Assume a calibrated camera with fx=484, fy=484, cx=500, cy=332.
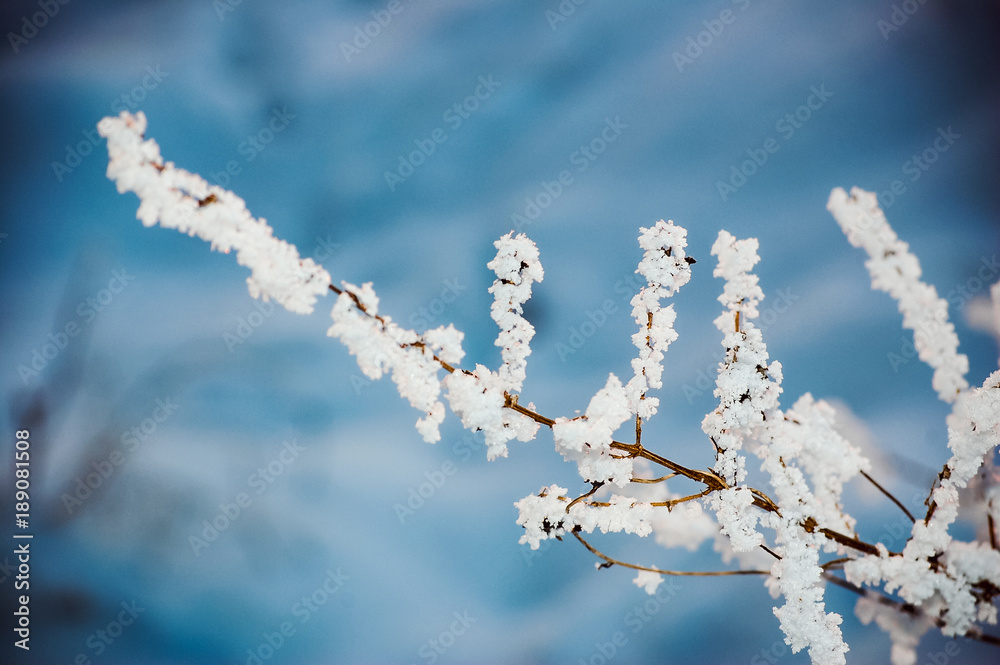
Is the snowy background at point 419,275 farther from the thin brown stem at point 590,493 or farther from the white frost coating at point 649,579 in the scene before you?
the thin brown stem at point 590,493

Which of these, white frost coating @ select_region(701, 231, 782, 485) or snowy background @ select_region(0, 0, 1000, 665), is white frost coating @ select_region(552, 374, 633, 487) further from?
snowy background @ select_region(0, 0, 1000, 665)

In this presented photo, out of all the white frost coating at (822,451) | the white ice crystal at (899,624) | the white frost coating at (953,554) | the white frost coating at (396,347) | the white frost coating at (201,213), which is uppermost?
the white frost coating at (201,213)

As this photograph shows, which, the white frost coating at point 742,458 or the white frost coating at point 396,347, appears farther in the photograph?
the white frost coating at point 742,458

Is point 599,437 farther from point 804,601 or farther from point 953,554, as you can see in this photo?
point 953,554

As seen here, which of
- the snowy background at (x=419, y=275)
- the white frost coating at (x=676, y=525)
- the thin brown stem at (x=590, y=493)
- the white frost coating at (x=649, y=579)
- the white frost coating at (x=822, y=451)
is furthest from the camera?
the snowy background at (x=419, y=275)

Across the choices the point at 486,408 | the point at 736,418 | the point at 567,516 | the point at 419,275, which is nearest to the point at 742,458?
the point at 736,418

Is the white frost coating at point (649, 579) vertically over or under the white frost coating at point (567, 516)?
under

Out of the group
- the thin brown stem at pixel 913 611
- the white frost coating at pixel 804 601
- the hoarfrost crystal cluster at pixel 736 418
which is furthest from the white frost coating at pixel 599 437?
the thin brown stem at pixel 913 611
